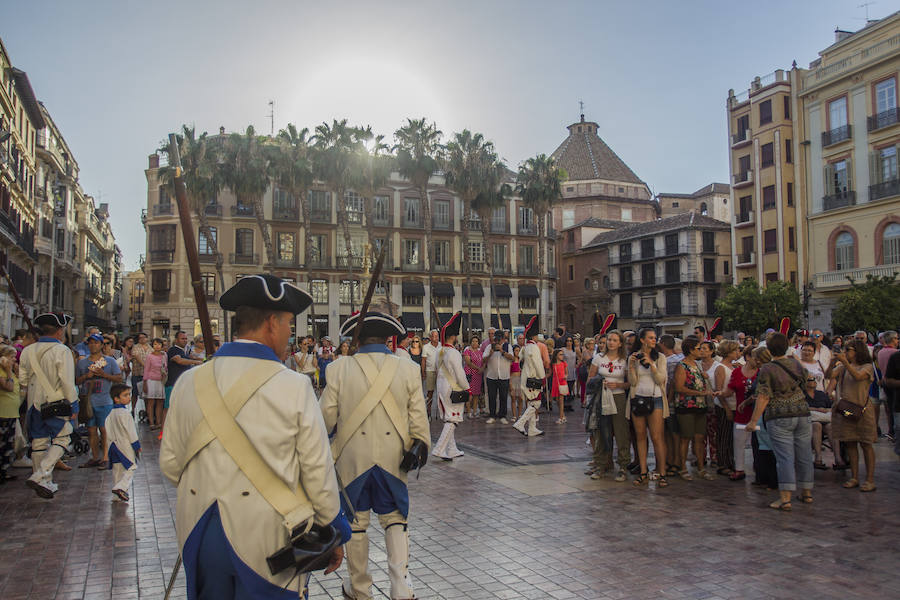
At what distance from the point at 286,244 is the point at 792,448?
159 ft

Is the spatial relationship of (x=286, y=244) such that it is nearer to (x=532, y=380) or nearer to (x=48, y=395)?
(x=532, y=380)

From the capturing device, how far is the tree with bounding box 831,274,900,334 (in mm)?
30969

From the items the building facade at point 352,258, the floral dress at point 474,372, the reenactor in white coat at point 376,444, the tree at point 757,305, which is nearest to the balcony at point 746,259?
the tree at point 757,305

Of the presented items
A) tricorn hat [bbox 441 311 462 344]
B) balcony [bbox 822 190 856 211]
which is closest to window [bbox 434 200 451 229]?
balcony [bbox 822 190 856 211]

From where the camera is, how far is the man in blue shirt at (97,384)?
32.6 feet

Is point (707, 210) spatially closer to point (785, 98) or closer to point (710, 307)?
point (710, 307)

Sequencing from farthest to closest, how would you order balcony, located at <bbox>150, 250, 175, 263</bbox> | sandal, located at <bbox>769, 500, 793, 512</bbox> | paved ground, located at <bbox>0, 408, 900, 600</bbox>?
balcony, located at <bbox>150, 250, 175, 263</bbox>, sandal, located at <bbox>769, 500, 793, 512</bbox>, paved ground, located at <bbox>0, 408, 900, 600</bbox>

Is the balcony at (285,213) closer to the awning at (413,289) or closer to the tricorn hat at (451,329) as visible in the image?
the awning at (413,289)

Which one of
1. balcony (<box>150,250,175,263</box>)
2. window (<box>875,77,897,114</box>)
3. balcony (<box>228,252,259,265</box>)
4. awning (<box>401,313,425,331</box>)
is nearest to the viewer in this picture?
window (<box>875,77,897,114</box>)

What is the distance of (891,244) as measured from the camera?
35406 millimetres

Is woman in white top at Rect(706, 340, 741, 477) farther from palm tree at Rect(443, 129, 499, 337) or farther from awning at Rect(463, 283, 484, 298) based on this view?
awning at Rect(463, 283, 484, 298)

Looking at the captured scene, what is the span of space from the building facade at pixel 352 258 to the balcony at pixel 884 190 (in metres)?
22.0

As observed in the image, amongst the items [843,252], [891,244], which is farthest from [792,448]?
[843,252]

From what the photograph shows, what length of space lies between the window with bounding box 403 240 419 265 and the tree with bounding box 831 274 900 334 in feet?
104
